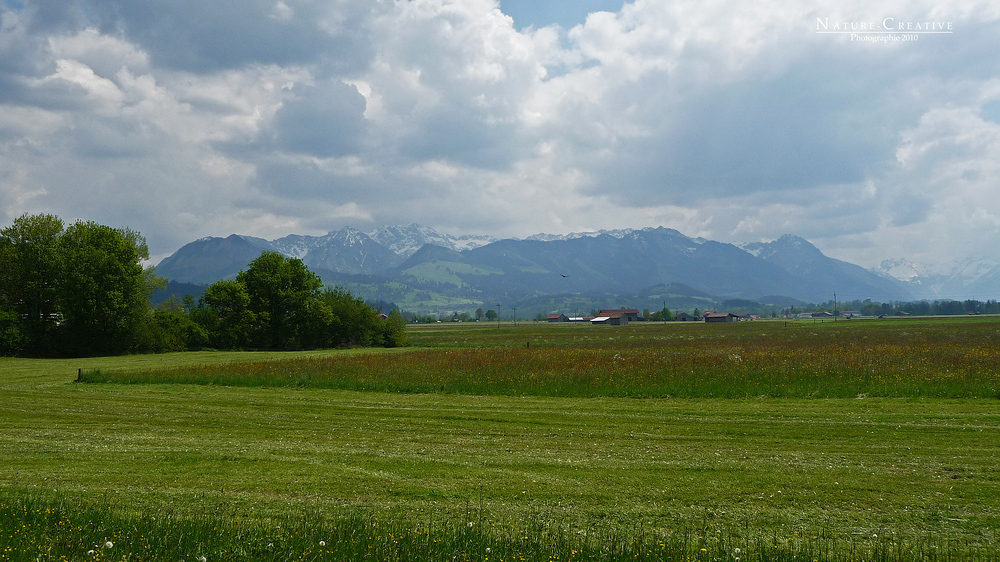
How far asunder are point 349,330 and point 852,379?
66881 millimetres

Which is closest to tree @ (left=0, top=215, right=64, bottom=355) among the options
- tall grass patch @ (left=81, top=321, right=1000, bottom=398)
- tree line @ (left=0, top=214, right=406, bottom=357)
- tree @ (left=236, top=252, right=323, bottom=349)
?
tree line @ (left=0, top=214, right=406, bottom=357)

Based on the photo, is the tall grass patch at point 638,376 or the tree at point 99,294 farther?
the tree at point 99,294

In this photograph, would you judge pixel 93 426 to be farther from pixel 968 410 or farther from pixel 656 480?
pixel 968 410

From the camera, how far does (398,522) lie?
8594 mm

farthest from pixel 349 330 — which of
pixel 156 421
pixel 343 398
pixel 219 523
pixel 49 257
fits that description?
pixel 219 523

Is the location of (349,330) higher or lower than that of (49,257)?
lower

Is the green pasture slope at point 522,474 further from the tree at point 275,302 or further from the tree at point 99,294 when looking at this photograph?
the tree at point 275,302

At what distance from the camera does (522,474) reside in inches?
462

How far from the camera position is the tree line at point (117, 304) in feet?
196

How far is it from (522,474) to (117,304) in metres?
63.9

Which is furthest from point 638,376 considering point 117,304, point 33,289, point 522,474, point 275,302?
point 33,289

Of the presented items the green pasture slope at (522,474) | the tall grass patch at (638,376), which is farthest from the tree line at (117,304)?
the green pasture slope at (522,474)

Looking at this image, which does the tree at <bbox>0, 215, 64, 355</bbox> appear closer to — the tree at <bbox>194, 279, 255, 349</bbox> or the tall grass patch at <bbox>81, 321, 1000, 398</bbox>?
the tree at <bbox>194, 279, 255, 349</bbox>

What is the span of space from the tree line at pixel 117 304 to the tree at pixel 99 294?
10cm
